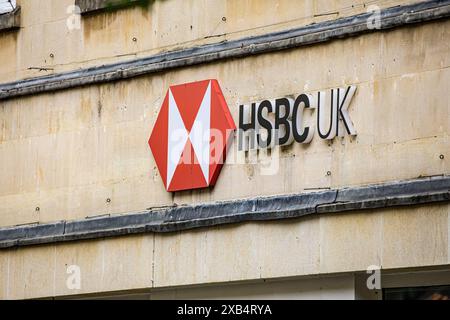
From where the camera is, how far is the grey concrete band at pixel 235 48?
16.6 meters

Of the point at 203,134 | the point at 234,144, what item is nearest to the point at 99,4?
the point at 203,134

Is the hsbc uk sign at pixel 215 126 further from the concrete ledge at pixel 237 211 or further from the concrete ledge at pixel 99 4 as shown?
the concrete ledge at pixel 99 4

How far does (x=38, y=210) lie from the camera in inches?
793

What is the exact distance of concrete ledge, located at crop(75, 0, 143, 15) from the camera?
19578 millimetres

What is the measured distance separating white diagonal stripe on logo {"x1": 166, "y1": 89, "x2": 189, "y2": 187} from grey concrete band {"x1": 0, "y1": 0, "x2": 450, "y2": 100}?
58 cm

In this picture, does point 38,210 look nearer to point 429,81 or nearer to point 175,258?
point 175,258

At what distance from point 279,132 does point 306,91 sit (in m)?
0.54

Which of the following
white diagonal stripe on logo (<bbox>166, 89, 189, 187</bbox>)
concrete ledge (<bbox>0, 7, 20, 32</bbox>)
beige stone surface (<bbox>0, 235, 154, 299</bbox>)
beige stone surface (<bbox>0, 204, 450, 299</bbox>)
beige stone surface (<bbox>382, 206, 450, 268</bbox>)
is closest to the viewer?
beige stone surface (<bbox>382, 206, 450, 268</bbox>)

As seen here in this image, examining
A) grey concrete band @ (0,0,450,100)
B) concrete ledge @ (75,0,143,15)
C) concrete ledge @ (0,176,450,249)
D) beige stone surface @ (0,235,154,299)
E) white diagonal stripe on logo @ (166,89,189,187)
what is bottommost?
beige stone surface @ (0,235,154,299)

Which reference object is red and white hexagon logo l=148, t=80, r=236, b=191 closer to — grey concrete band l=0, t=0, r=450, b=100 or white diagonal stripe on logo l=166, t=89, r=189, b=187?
white diagonal stripe on logo l=166, t=89, r=189, b=187

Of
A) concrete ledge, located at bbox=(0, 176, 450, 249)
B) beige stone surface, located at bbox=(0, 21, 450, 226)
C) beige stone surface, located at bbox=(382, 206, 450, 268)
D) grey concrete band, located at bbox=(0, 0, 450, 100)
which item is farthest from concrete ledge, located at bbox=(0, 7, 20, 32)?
beige stone surface, located at bbox=(382, 206, 450, 268)

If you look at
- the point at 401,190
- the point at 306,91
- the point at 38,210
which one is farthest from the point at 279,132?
the point at 38,210

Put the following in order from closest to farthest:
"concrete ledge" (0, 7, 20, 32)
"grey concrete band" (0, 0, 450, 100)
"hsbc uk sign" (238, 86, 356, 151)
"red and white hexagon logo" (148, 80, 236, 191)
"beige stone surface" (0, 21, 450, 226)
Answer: "beige stone surface" (0, 21, 450, 226) < "grey concrete band" (0, 0, 450, 100) < "hsbc uk sign" (238, 86, 356, 151) < "red and white hexagon logo" (148, 80, 236, 191) < "concrete ledge" (0, 7, 20, 32)

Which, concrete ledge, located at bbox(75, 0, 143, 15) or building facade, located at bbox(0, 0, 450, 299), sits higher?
concrete ledge, located at bbox(75, 0, 143, 15)
